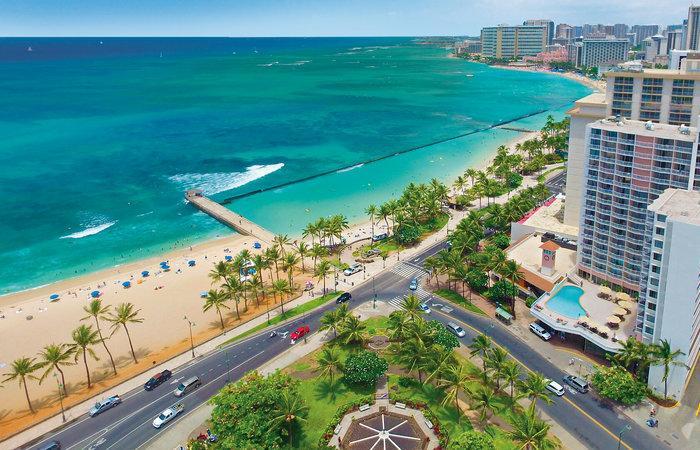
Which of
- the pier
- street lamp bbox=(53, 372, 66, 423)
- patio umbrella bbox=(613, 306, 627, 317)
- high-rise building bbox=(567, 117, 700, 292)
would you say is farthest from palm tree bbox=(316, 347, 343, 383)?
the pier

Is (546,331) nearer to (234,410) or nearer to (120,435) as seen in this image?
(234,410)

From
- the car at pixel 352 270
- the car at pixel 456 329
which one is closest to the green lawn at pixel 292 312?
the car at pixel 352 270

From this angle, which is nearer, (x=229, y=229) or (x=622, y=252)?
(x=622, y=252)

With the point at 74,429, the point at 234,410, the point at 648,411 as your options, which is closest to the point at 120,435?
the point at 74,429

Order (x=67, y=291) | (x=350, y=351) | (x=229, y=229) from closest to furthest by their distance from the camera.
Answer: (x=350, y=351)
(x=67, y=291)
(x=229, y=229)

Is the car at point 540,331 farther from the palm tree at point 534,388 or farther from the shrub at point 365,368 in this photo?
the shrub at point 365,368

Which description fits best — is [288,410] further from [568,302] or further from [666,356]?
[568,302]

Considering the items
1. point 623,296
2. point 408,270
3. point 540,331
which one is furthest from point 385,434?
point 408,270
